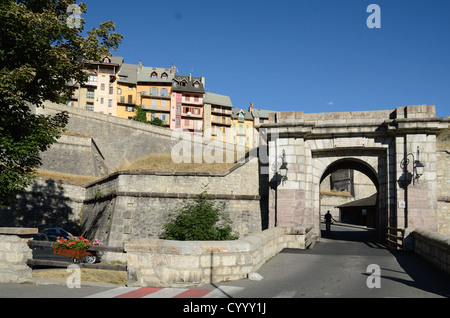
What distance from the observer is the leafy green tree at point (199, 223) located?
20500 mm

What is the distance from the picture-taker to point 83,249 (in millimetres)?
11180

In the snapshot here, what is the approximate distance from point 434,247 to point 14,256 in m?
11.9

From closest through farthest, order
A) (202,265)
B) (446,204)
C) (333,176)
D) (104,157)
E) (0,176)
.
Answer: (202,265)
(0,176)
(446,204)
(104,157)
(333,176)

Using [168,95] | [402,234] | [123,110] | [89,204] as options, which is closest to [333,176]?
[168,95]

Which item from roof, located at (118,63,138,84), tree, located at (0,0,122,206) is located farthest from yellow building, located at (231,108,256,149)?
tree, located at (0,0,122,206)

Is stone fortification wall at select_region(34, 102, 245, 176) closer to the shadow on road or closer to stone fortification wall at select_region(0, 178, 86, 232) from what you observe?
stone fortification wall at select_region(0, 178, 86, 232)

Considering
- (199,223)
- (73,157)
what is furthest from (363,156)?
(73,157)

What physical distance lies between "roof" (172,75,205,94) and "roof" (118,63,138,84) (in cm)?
740

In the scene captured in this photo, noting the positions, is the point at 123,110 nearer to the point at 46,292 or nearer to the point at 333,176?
the point at 333,176

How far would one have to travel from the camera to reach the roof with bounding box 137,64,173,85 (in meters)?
68.4

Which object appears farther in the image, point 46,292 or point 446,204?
point 446,204

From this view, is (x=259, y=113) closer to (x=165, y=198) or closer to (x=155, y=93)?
(x=155, y=93)

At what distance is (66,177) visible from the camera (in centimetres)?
3462

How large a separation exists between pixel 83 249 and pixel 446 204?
54.0 ft
